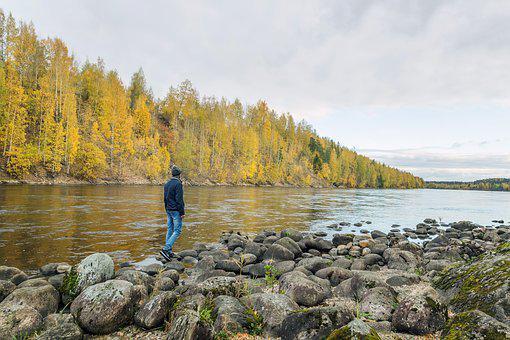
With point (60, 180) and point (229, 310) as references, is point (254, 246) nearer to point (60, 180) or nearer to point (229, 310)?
point (229, 310)

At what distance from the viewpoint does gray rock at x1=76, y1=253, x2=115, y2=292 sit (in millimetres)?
5543

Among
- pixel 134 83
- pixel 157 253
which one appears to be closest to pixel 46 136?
pixel 157 253

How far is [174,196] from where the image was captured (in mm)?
9742

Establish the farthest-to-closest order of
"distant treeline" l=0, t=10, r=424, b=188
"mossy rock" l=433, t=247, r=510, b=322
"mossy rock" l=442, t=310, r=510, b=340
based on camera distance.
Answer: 1. "distant treeline" l=0, t=10, r=424, b=188
2. "mossy rock" l=433, t=247, r=510, b=322
3. "mossy rock" l=442, t=310, r=510, b=340

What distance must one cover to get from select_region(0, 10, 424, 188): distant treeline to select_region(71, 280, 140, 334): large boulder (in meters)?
44.7

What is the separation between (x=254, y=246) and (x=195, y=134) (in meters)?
88.6

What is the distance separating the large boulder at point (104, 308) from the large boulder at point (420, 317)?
13.9ft

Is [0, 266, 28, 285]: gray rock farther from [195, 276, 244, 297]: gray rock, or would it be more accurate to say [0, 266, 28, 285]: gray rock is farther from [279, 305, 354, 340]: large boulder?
[279, 305, 354, 340]: large boulder

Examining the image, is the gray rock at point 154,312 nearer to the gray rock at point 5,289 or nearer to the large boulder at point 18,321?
the large boulder at point 18,321

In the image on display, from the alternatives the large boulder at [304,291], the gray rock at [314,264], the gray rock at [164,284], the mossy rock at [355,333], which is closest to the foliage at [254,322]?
the large boulder at [304,291]

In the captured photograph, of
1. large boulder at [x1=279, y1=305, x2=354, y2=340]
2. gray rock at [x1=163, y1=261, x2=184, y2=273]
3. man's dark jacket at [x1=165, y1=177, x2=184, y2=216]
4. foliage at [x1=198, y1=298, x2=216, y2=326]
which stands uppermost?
man's dark jacket at [x1=165, y1=177, x2=184, y2=216]

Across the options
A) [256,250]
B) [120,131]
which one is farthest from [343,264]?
[120,131]

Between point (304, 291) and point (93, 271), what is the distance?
4.33 meters

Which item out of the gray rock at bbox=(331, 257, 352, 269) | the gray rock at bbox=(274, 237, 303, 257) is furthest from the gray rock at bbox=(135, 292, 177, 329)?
the gray rock at bbox=(274, 237, 303, 257)
